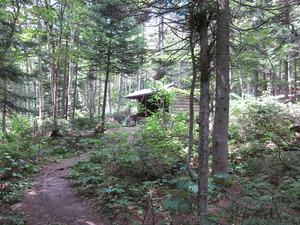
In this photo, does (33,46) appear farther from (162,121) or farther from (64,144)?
(162,121)

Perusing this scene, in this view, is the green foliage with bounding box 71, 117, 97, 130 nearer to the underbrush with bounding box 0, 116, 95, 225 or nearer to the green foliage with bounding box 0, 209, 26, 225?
the underbrush with bounding box 0, 116, 95, 225

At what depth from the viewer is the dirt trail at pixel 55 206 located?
11.8 feet

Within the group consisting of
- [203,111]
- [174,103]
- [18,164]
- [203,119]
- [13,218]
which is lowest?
[13,218]

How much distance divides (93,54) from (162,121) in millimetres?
6825

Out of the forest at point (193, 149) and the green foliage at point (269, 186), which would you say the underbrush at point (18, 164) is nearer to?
the forest at point (193, 149)

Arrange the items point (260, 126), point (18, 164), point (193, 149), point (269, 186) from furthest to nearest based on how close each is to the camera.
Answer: point (260, 126), point (193, 149), point (18, 164), point (269, 186)

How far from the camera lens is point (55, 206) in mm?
4156

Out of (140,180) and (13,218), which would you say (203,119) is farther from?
(13,218)

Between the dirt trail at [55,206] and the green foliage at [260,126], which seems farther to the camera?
the green foliage at [260,126]

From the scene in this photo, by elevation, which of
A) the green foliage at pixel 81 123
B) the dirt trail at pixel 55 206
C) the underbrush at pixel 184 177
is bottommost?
the dirt trail at pixel 55 206

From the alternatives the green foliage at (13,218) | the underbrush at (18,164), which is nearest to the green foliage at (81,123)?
the underbrush at (18,164)

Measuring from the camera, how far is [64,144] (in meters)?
10.4

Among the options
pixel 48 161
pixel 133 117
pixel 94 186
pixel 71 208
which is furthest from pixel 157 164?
pixel 133 117

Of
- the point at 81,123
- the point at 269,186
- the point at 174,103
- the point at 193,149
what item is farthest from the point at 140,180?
the point at 81,123
